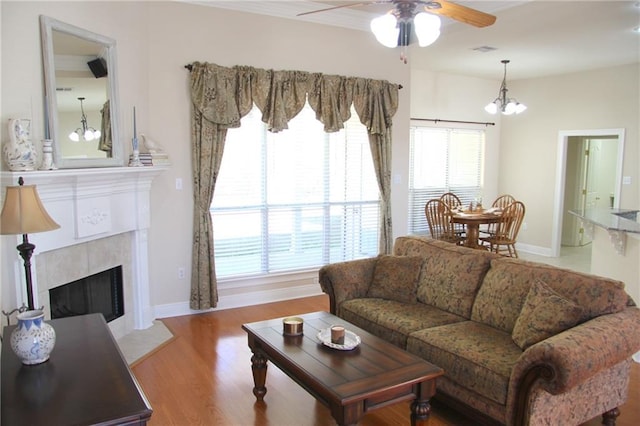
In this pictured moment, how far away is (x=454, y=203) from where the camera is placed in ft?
24.6

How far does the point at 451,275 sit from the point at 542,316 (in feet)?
3.01

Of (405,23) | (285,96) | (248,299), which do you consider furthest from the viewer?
(248,299)

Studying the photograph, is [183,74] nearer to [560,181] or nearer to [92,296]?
[92,296]

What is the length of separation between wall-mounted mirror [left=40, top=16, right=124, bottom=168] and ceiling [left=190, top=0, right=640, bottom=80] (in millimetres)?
1257

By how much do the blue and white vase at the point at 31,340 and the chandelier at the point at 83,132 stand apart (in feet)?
5.68

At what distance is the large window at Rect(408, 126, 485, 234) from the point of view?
7426mm

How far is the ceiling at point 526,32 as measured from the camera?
14.4 ft

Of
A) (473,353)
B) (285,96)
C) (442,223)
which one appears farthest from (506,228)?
(473,353)

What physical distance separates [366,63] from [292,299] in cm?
274

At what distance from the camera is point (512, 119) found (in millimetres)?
8227

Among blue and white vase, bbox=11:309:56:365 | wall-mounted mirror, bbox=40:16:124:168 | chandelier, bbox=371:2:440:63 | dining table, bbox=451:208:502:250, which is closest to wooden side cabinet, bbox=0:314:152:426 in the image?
blue and white vase, bbox=11:309:56:365

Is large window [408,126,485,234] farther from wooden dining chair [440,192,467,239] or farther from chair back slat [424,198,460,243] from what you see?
chair back slat [424,198,460,243]

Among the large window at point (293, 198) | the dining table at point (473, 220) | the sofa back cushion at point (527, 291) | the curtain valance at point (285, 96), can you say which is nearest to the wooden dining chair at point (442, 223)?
the dining table at point (473, 220)

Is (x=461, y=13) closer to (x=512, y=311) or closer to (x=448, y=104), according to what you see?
(x=512, y=311)
